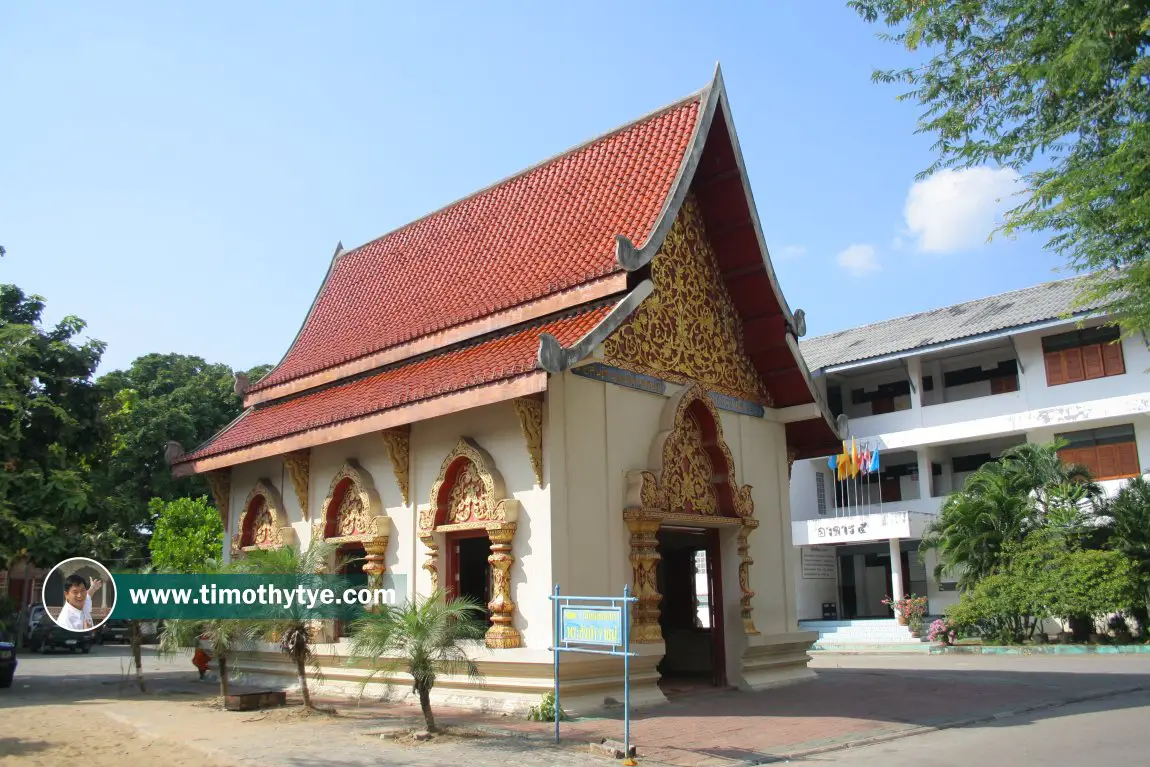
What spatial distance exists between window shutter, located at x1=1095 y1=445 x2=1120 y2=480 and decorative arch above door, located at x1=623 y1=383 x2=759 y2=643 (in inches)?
673

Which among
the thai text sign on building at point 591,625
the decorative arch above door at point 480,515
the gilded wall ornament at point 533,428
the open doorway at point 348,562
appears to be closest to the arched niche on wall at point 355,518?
the open doorway at point 348,562

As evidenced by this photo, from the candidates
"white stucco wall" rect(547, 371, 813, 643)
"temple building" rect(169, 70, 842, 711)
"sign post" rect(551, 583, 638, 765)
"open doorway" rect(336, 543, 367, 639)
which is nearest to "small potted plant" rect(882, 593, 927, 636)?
"temple building" rect(169, 70, 842, 711)

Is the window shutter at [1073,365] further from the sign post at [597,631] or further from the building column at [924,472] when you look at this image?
the sign post at [597,631]

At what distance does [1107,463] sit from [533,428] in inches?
823

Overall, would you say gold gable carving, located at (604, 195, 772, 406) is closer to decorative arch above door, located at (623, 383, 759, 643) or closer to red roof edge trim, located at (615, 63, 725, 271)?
decorative arch above door, located at (623, 383, 759, 643)

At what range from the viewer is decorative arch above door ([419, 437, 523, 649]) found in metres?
10.2

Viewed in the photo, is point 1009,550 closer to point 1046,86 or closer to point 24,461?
point 1046,86

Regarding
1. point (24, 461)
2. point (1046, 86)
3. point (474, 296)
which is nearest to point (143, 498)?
point (24, 461)

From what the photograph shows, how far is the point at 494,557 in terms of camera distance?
10.3 m

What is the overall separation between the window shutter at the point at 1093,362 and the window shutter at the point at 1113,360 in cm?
10

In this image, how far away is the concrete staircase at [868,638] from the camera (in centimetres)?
2462

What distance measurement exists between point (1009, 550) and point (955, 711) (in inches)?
520

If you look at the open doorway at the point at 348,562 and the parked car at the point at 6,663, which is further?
the parked car at the point at 6,663

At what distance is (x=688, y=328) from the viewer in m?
12.3
